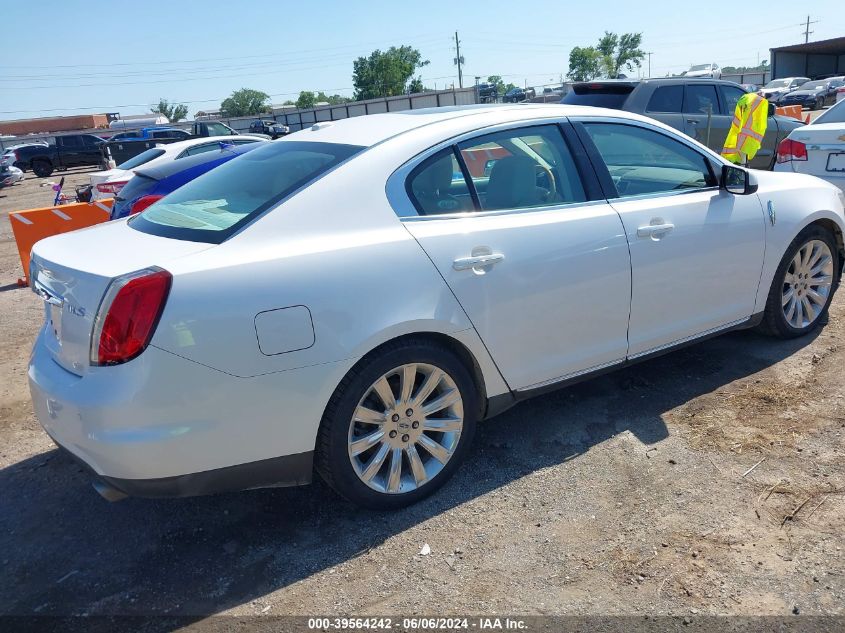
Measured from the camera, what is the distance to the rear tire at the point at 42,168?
31250 millimetres

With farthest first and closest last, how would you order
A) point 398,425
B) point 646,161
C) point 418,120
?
point 646,161
point 418,120
point 398,425

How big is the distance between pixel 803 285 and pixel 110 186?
9.09 metres

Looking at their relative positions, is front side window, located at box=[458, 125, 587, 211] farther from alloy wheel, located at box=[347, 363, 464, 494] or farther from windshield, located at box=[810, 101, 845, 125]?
windshield, located at box=[810, 101, 845, 125]

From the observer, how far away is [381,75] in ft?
326

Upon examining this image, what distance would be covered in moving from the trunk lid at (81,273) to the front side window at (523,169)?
139cm

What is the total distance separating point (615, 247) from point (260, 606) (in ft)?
7.68

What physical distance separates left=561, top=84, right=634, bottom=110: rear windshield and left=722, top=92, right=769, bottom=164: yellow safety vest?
1.51 meters

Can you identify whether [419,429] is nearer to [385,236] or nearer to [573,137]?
[385,236]

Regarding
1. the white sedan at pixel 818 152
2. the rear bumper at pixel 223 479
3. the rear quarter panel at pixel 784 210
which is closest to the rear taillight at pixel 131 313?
the rear bumper at pixel 223 479

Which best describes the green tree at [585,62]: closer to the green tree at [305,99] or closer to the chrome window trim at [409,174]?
the green tree at [305,99]

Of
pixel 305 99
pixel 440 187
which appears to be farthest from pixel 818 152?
pixel 305 99

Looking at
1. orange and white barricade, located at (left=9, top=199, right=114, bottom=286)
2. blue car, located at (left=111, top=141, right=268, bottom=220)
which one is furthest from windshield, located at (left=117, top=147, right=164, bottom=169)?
blue car, located at (left=111, top=141, right=268, bottom=220)

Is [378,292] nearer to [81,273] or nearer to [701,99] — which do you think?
[81,273]

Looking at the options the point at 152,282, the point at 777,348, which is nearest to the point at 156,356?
the point at 152,282
